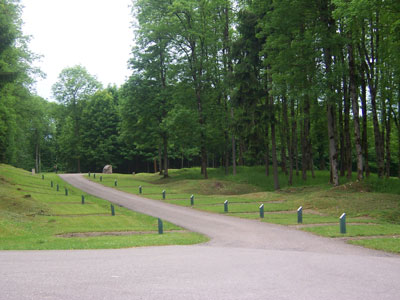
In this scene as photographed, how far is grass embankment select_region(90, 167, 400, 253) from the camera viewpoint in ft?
46.1

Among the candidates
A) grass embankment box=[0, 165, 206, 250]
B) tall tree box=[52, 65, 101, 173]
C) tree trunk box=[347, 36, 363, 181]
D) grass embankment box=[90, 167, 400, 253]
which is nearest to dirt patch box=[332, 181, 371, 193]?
grass embankment box=[90, 167, 400, 253]

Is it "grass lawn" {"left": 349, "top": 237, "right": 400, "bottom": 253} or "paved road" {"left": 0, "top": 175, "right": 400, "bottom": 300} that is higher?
"paved road" {"left": 0, "top": 175, "right": 400, "bottom": 300}

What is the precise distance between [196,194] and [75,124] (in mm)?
49483

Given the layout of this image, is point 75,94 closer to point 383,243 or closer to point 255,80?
point 255,80

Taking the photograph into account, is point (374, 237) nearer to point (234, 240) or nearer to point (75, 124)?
point (234, 240)

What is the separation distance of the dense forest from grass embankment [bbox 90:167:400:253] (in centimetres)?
231

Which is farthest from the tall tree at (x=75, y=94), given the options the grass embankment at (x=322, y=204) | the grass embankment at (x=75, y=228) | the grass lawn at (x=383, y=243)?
the grass lawn at (x=383, y=243)

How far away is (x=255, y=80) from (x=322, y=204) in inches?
615

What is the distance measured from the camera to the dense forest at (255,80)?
2516cm

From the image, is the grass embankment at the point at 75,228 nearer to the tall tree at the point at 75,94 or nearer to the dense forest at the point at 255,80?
the dense forest at the point at 255,80

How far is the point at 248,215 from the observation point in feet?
64.6

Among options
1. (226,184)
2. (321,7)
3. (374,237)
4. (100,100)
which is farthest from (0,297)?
(100,100)

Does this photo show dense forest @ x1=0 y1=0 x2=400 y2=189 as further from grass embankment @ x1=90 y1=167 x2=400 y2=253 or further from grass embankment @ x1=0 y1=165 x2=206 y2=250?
grass embankment @ x1=0 y1=165 x2=206 y2=250

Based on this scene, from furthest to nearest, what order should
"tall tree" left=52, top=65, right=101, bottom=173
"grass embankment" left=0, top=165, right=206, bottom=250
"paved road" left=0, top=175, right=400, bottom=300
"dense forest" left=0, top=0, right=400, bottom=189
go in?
1. "tall tree" left=52, top=65, right=101, bottom=173
2. "dense forest" left=0, top=0, right=400, bottom=189
3. "grass embankment" left=0, top=165, right=206, bottom=250
4. "paved road" left=0, top=175, right=400, bottom=300
